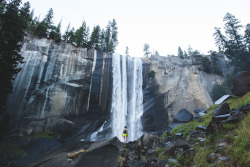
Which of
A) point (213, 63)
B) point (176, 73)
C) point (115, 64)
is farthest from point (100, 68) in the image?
point (213, 63)

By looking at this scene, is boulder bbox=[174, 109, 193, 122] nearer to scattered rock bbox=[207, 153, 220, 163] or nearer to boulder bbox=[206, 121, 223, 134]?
boulder bbox=[206, 121, 223, 134]

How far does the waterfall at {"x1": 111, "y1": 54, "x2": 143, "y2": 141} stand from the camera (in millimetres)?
24595

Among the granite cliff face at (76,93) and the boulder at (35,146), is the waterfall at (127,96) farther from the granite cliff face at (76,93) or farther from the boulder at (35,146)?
the boulder at (35,146)

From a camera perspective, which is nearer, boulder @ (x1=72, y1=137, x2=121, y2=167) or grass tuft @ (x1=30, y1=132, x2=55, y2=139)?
boulder @ (x1=72, y1=137, x2=121, y2=167)

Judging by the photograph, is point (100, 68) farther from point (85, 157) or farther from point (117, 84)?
point (85, 157)

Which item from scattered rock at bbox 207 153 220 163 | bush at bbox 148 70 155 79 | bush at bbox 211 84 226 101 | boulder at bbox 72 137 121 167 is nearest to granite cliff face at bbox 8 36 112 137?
bush at bbox 148 70 155 79

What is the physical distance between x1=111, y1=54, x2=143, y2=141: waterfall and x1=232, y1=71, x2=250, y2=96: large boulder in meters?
14.6

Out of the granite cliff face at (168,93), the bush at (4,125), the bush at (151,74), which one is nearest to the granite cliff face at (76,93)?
the granite cliff face at (168,93)

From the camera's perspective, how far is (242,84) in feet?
50.0

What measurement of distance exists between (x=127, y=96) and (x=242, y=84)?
17.7 metres

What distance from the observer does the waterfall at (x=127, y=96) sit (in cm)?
2460

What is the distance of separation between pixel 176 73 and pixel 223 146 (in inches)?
1007

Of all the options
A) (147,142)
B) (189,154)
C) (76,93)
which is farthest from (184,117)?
(76,93)

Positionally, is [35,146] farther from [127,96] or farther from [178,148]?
[178,148]
